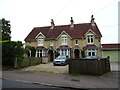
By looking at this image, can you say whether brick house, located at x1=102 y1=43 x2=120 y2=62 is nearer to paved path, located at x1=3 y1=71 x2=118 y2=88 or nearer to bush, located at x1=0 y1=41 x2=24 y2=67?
paved path, located at x1=3 y1=71 x2=118 y2=88

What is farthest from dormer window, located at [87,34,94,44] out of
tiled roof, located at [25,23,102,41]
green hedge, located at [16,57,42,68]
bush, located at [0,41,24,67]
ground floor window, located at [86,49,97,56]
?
bush, located at [0,41,24,67]

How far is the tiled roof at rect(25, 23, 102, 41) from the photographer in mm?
30828

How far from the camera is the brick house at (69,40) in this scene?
28875 mm

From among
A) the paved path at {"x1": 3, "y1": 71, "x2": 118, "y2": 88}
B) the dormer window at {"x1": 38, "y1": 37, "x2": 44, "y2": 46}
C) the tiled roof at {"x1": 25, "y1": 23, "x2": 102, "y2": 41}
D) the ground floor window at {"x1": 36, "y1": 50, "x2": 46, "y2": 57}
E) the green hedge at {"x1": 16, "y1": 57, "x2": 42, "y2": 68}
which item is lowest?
the paved path at {"x1": 3, "y1": 71, "x2": 118, "y2": 88}

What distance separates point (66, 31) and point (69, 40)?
10.6 ft

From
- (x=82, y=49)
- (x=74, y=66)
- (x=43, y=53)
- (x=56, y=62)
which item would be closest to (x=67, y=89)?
(x=74, y=66)

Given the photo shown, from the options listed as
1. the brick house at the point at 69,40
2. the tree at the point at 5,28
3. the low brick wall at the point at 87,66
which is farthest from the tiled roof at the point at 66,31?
the low brick wall at the point at 87,66

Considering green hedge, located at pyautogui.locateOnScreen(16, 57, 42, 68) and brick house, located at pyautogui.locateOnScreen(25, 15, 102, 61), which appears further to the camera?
brick house, located at pyautogui.locateOnScreen(25, 15, 102, 61)

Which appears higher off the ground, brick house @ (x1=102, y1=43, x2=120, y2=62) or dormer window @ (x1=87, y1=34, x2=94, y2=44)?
dormer window @ (x1=87, y1=34, x2=94, y2=44)

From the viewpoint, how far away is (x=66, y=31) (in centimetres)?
3272

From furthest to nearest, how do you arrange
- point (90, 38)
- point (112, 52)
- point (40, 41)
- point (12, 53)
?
1. point (40, 41)
2. point (90, 38)
3. point (112, 52)
4. point (12, 53)

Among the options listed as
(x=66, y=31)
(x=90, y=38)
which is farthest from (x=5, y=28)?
(x=90, y=38)

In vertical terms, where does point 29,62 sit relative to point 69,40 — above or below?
below

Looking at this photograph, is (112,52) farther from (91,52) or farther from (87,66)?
(87,66)
